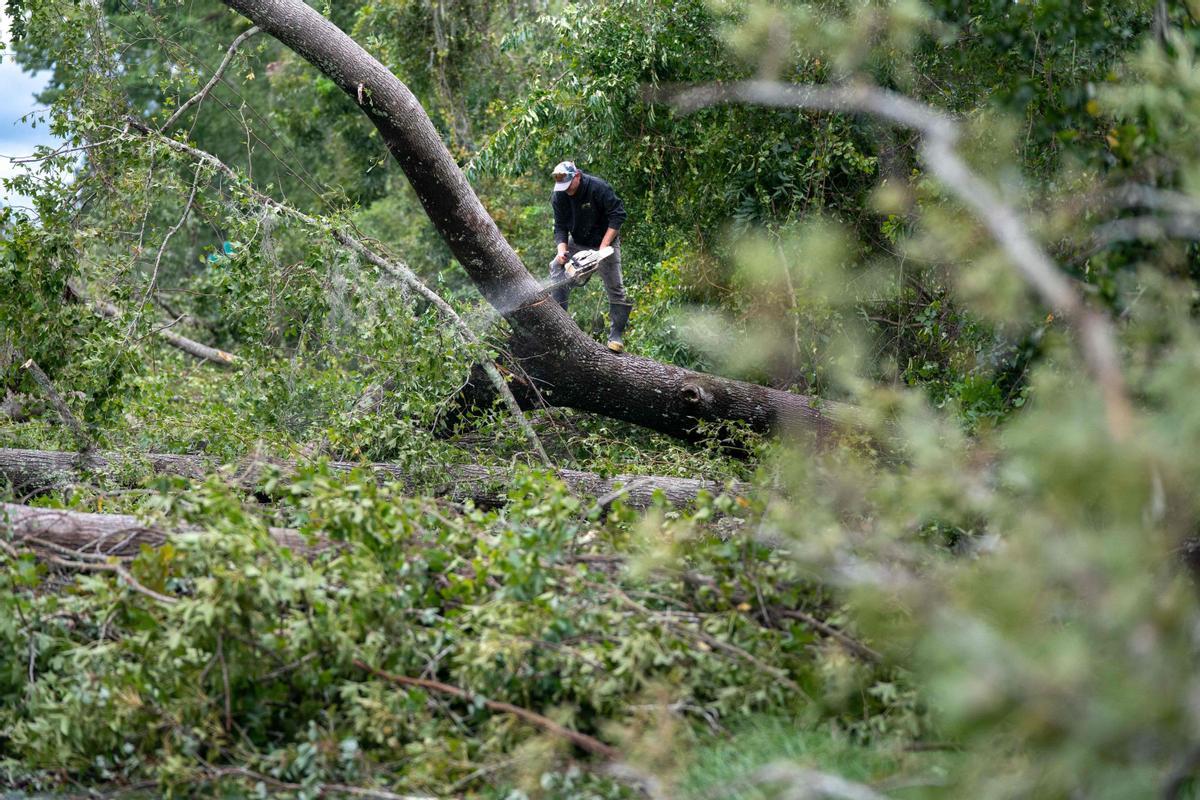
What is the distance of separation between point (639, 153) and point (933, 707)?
6.98 metres

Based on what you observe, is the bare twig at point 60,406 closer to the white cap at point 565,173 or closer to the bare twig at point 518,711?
A: the white cap at point 565,173

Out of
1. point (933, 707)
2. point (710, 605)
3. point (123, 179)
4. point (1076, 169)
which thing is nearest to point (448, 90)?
point (123, 179)

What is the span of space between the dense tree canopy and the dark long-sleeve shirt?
73 centimetres

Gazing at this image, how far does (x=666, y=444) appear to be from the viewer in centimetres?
845

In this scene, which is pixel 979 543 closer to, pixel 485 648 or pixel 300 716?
pixel 485 648

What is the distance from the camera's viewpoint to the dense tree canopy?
2729mm

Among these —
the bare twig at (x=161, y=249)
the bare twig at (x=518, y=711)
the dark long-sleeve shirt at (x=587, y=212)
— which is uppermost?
the dark long-sleeve shirt at (x=587, y=212)

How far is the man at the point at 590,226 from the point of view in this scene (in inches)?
340

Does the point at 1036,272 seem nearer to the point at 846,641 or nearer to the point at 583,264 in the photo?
the point at 846,641

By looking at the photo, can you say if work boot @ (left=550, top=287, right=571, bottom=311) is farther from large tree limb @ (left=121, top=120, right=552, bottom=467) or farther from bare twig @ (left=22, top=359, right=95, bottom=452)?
bare twig @ (left=22, top=359, right=95, bottom=452)

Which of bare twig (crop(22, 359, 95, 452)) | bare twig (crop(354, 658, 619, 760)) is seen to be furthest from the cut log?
bare twig (crop(22, 359, 95, 452))

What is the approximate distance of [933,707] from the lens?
3.61 m

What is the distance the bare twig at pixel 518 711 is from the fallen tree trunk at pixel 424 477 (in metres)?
2.71

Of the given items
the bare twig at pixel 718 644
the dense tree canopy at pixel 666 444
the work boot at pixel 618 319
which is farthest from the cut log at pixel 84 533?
the work boot at pixel 618 319
